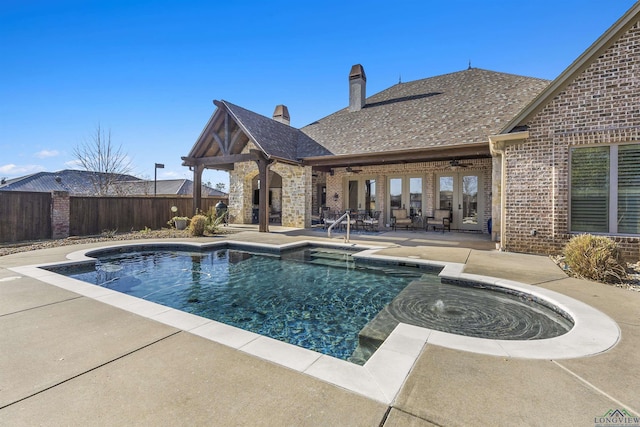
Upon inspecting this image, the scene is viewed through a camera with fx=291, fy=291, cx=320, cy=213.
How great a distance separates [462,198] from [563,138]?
6030mm

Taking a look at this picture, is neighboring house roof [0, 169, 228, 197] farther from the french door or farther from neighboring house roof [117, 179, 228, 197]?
the french door

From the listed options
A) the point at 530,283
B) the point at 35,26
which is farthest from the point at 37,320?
the point at 35,26

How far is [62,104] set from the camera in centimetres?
1816

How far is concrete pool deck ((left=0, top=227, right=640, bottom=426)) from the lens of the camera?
70.2 inches

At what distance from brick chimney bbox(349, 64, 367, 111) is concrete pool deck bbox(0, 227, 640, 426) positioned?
578 inches

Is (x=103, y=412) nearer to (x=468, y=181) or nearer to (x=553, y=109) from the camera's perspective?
(x=553, y=109)

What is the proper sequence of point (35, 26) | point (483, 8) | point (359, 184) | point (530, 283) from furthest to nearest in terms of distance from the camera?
point (359, 184) < point (35, 26) < point (483, 8) < point (530, 283)

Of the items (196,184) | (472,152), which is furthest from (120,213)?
(472,152)

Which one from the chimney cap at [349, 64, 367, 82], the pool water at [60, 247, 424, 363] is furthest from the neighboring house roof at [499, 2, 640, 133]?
the chimney cap at [349, 64, 367, 82]

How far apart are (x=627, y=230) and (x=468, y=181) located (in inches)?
251

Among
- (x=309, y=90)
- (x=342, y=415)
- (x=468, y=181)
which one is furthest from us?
(x=309, y=90)

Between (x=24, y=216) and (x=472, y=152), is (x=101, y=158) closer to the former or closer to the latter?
(x=24, y=216)

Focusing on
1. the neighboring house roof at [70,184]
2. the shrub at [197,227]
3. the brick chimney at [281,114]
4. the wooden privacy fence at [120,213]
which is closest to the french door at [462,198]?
the shrub at [197,227]

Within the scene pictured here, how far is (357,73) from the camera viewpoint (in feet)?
52.3
